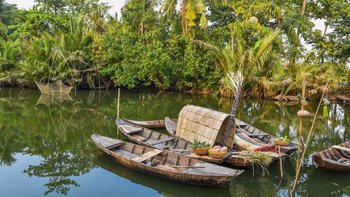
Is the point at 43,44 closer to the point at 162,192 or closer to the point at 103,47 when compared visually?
the point at 103,47

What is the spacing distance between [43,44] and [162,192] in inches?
750

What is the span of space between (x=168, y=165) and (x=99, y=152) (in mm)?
2818

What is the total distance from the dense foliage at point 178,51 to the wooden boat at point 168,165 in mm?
11727

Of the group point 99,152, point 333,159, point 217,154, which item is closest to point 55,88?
point 99,152

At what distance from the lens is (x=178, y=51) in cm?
2211

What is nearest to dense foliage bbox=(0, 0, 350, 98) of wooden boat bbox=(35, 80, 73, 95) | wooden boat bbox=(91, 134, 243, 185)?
wooden boat bbox=(35, 80, 73, 95)

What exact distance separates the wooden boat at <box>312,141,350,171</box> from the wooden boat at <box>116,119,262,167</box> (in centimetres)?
153

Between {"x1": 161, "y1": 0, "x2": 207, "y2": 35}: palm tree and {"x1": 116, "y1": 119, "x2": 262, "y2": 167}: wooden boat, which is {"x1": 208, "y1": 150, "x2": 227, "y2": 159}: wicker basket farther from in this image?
{"x1": 161, "y1": 0, "x2": 207, "y2": 35}: palm tree

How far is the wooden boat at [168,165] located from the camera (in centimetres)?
663

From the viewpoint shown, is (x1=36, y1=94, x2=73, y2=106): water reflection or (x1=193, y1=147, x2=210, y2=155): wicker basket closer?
(x1=193, y1=147, x2=210, y2=155): wicker basket

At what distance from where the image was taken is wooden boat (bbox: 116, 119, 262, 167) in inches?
304

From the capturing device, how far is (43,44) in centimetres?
2297

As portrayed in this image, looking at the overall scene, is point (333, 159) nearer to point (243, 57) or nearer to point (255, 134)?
point (255, 134)

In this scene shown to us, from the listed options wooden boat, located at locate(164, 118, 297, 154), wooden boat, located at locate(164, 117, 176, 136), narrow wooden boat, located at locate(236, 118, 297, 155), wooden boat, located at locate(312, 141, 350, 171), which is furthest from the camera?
wooden boat, located at locate(164, 117, 176, 136)
